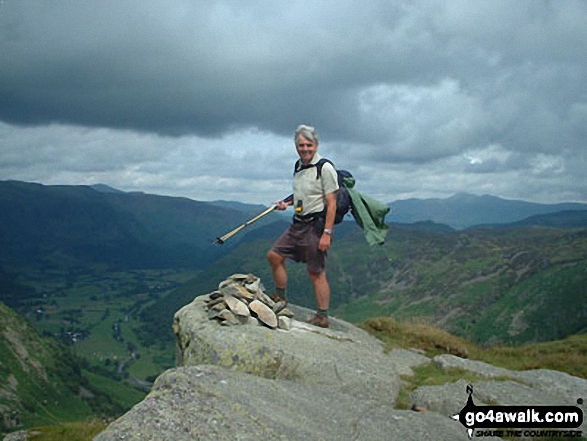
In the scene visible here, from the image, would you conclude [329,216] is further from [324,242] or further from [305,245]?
[305,245]

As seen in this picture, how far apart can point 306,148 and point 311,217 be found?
1913 mm

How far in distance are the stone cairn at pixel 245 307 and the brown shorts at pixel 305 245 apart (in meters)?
1.29

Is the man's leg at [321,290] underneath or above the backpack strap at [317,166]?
underneath

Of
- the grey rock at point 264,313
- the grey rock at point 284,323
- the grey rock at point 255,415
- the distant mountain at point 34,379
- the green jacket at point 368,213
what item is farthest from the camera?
the distant mountain at point 34,379

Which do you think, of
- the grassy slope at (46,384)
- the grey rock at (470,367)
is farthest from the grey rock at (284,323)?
the grassy slope at (46,384)

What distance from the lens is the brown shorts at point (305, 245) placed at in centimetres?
1264

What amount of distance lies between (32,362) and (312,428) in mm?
199582

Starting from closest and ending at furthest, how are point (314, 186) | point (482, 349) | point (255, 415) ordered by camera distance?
point (255, 415) < point (314, 186) < point (482, 349)

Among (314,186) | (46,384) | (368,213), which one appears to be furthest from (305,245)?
(46,384)

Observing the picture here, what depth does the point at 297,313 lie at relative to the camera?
14.6m

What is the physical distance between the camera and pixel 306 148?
12266mm

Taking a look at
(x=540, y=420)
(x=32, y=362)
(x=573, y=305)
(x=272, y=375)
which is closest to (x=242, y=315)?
(x=272, y=375)

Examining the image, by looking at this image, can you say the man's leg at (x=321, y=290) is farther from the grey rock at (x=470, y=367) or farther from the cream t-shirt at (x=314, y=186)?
the grey rock at (x=470, y=367)

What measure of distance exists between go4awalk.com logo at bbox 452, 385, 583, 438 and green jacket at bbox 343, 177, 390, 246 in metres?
5.03
